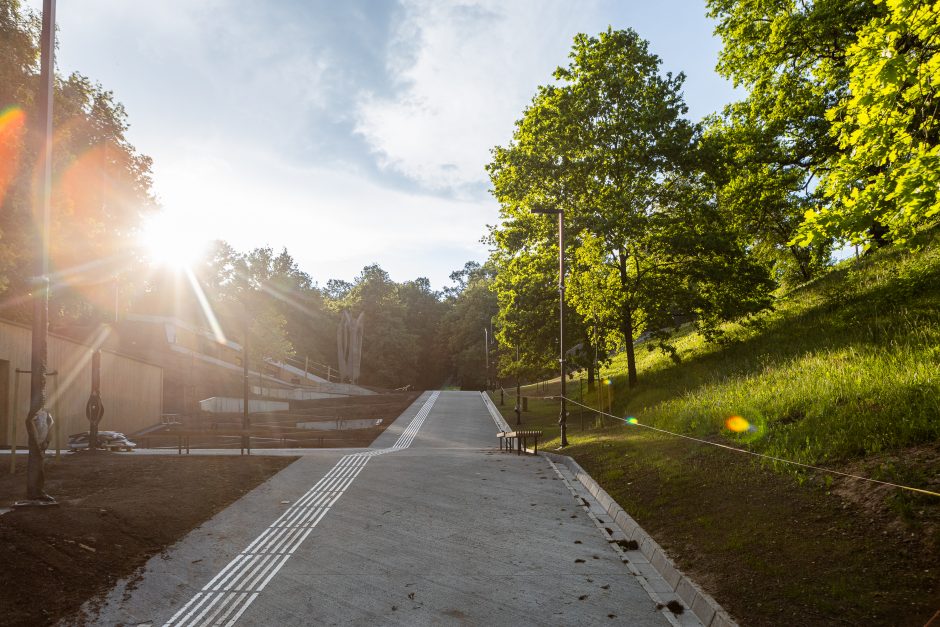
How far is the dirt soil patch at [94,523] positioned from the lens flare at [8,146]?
18.5ft

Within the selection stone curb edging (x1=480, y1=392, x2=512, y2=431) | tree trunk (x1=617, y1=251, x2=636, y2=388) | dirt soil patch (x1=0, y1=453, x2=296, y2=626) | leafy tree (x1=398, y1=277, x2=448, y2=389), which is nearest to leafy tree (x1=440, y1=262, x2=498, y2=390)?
leafy tree (x1=398, y1=277, x2=448, y2=389)

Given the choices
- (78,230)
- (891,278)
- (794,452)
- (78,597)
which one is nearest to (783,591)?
(794,452)

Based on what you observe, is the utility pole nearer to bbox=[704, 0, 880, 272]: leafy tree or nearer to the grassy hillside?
the grassy hillside

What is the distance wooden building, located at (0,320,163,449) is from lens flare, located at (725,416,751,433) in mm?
15250

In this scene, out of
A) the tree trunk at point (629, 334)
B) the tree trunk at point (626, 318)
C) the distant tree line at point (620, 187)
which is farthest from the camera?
the tree trunk at point (629, 334)

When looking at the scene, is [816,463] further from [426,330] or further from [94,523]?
[426,330]

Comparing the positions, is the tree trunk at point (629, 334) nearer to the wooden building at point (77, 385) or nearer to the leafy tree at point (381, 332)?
the wooden building at point (77, 385)

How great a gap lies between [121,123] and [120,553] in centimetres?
1671

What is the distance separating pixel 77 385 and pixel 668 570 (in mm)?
24258

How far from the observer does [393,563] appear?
6.79 metres

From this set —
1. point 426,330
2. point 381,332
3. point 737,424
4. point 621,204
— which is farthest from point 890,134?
point 426,330

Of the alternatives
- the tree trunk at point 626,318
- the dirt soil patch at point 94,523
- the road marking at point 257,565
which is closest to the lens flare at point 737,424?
the road marking at point 257,565

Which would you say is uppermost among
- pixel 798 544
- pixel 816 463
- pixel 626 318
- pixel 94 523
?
pixel 626 318

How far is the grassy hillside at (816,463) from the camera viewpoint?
5234mm
